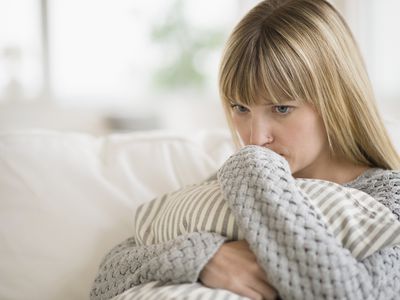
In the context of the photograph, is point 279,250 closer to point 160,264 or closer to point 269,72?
point 160,264

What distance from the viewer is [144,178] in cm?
127

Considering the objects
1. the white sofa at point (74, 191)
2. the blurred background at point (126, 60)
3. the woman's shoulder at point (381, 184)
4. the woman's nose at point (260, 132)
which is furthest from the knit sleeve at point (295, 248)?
the blurred background at point (126, 60)

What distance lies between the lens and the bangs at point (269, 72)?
1044 millimetres

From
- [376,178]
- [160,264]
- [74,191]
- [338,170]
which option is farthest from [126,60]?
[160,264]

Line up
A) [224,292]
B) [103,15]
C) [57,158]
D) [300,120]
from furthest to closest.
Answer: [103,15]
[57,158]
[300,120]
[224,292]

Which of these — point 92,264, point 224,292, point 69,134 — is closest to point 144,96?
point 69,134

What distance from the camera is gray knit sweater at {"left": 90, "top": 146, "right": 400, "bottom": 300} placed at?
2.39ft

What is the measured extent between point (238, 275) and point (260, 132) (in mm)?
347

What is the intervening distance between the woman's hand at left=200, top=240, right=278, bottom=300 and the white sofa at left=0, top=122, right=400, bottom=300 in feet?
1.32

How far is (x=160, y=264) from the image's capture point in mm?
799

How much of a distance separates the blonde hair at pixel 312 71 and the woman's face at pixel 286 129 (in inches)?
0.7

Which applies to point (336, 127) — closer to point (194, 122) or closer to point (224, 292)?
point (224, 292)

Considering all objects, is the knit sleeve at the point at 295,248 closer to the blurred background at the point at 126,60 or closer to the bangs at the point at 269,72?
the bangs at the point at 269,72

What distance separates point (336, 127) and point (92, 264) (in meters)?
0.56
